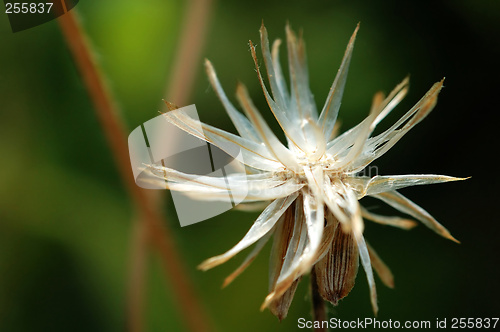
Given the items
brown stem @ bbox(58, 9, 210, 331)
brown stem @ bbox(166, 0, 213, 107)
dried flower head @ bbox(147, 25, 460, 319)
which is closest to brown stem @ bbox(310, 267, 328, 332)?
dried flower head @ bbox(147, 25, 460, 319)

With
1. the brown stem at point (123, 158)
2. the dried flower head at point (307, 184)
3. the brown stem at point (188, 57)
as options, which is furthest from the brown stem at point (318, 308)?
the brown stem at point (188, 57)

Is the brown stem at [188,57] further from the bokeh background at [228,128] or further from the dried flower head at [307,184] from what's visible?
the dried flower head at [307,184]

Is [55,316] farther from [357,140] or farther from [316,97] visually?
[357,140]

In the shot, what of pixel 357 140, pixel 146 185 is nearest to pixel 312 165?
pixel 357 140

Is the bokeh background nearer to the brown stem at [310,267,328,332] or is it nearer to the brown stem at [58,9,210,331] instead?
the brown stem at [58,9,210,331]

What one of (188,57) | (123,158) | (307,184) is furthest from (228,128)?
(307,184)
